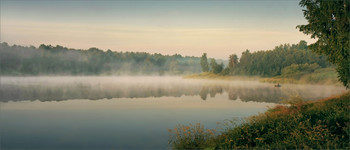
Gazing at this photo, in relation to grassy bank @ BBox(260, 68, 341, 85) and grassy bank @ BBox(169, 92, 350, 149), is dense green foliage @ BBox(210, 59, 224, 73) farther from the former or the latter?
grassy bank @ BBox(169, 92, 350, 149)

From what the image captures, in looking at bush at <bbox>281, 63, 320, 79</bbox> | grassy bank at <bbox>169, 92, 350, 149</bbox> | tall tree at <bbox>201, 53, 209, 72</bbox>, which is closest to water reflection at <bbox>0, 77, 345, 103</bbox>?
grassy bank at <bbox>169, 92, 350, 149</bbox>

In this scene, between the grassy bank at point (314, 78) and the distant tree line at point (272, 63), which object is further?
the distant tree line at point (272, 63)

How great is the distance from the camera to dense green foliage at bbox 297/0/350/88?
22.9 meters

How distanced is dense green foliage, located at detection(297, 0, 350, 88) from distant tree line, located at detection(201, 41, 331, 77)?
290 ft

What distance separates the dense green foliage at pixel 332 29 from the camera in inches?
901

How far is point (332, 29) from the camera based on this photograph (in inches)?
939

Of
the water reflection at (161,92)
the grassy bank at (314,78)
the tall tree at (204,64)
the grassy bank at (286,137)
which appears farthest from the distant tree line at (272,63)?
the grassy bank at (286,137)

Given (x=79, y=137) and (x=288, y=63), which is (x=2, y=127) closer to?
(x=79, y=137)

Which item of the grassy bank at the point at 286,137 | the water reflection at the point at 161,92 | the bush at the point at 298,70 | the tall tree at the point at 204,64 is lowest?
the water reflection at the point at 161,92

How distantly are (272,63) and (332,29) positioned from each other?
11045 cm

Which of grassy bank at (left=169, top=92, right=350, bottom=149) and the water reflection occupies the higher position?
grassy bank at (left=169, top=92, right=350, bottom=149)

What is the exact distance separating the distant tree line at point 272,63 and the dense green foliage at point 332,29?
8839 centimetres

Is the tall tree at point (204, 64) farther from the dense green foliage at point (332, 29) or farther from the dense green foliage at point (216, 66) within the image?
the dense green foliage at point (332, 29)

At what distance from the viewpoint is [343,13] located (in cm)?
2298
